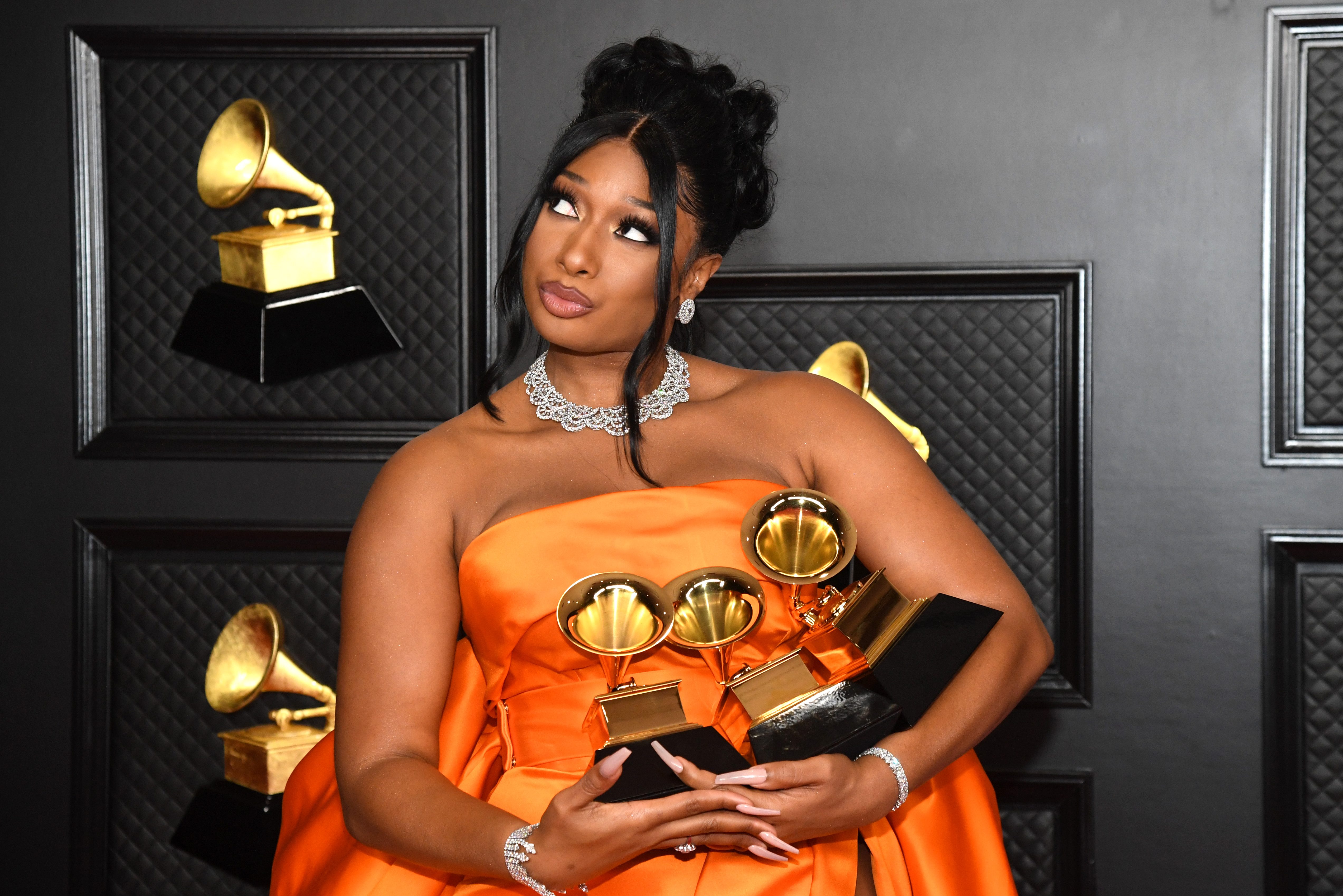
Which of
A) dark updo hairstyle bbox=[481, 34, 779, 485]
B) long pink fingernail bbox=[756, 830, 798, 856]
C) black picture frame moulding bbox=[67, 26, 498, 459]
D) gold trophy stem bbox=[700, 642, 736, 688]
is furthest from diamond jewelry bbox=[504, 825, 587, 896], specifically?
black picture frame moulding bbox=[67, 26, 498, 459]

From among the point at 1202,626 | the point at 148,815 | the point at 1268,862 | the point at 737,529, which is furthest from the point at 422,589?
the point at 1268,862

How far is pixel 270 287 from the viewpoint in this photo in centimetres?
246

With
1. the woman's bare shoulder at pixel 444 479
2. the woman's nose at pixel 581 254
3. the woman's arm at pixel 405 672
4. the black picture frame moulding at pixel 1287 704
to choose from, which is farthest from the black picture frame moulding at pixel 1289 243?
the woman's arm at pixel 405 672

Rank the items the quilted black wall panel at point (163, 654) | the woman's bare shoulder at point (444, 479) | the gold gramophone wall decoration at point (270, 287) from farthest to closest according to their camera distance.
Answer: the quilted black wall panel at point (163, 654), the gold gramophone wall decoration at point (270, 287), the woman's bare shoulder at point (444, 479)

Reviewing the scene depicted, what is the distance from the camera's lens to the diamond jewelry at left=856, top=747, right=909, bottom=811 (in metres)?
1.52

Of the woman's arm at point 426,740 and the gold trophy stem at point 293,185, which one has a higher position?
the gold trophy stem at point 293,185

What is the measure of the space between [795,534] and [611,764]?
0.47 meters

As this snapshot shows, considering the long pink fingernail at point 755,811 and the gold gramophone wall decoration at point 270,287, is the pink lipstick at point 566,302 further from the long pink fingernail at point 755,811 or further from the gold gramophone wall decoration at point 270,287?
the gold gramophone wall decoration at point 270,287

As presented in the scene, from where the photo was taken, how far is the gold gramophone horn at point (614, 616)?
5.07 feet

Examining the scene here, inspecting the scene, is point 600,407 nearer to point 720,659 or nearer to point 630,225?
point 630,225

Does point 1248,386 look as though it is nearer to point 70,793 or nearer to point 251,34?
point 251,34

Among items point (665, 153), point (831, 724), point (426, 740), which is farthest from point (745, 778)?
point (665, 153)

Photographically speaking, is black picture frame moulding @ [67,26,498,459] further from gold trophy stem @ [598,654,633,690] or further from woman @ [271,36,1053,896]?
gold trophy stem @ [598,654,633,690]

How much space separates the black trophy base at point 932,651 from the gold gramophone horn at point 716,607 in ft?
0.61
